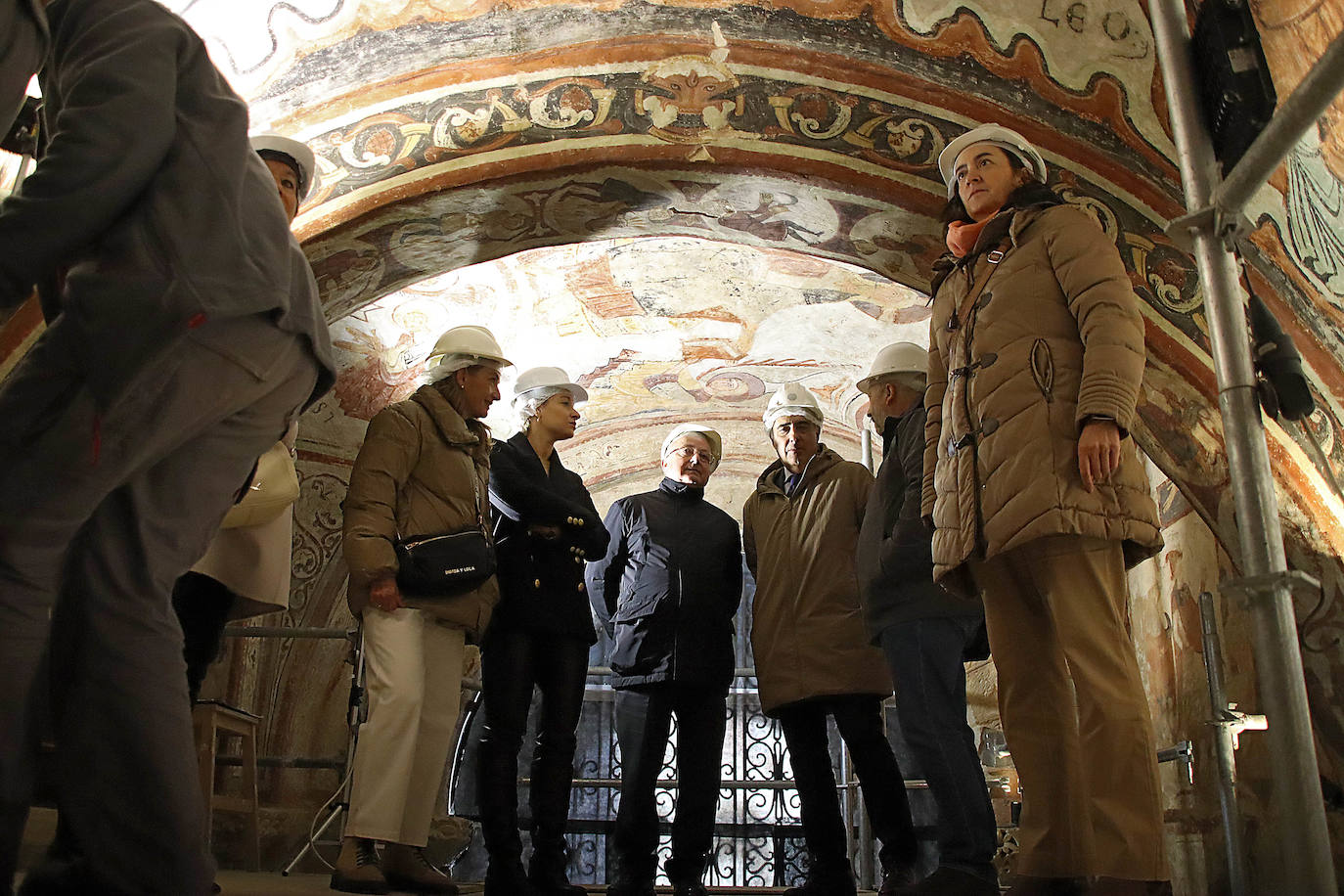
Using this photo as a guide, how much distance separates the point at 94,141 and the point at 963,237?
7.36 ft

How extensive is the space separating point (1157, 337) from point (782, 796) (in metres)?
6.31

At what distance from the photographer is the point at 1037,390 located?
2816 mm

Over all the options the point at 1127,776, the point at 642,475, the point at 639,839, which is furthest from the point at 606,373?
the point at 1127,776

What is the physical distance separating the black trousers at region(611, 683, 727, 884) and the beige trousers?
2.37 ft

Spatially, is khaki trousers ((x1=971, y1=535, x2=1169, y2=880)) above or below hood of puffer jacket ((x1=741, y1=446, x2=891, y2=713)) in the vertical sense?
below

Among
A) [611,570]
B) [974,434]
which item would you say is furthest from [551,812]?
[974,434]

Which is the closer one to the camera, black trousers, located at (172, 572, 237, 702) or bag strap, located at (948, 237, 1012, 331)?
bag strap, located at (948, 237, 1012, 331)

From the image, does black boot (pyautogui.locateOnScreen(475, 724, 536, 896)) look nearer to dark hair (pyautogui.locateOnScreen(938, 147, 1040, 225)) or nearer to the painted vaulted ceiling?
dark hair (pyautogui.locateOnScreen(938, 147, 1040, 225))

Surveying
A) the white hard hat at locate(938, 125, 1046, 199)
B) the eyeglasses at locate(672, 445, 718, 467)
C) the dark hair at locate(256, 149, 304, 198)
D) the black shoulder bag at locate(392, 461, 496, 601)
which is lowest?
the black shoulder bag at locate(392, 461, 496, 601)

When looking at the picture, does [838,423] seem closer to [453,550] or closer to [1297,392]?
[453,550]

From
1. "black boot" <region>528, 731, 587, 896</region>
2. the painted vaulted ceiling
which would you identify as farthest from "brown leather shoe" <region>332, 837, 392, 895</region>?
the painted vaulted ceiling

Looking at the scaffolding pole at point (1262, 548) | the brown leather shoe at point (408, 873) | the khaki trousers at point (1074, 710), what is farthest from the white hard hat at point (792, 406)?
the scaffolding pole at point (1262, 548)

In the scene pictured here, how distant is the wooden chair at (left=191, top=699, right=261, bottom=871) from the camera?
15.5 ft

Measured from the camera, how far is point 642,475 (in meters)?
11.6
